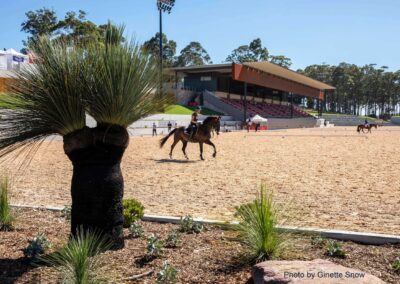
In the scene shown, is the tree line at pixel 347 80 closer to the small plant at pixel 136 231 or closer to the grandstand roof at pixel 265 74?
the grandstand roof at pixel 265 74

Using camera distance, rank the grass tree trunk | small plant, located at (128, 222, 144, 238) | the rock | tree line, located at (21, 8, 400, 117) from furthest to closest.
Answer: tree line, located at (21, 8, 400, 117)
small plant, located at (128, 222, 144, 238)
the grass tree trunk
the rock

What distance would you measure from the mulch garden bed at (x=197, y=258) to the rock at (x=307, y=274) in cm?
41

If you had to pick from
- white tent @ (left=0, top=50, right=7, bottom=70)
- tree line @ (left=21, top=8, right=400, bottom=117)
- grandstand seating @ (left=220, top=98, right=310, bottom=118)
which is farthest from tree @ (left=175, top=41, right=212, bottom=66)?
white tent @ (left=0, top=50, right=7, bottom=70)

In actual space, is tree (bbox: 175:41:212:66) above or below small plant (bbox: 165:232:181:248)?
above

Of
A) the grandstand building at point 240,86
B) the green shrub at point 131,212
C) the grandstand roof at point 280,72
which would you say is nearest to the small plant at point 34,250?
the green shrub at point 131,212

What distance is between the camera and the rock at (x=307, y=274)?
248 cm

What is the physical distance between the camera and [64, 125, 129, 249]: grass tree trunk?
3531 millimetres

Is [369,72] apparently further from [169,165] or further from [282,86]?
[169,165]

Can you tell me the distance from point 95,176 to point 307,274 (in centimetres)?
198

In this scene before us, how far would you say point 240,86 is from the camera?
69500 millimetres

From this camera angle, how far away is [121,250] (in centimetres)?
376

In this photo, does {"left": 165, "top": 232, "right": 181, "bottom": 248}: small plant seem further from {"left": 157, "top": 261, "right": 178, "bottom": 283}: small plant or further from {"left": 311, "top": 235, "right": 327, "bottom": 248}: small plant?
{"left": 311, "top": 235, "right": 327, "bottom": 248}: small plant

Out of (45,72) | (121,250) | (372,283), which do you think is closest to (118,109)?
(45,72)

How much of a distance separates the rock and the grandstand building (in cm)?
4825
